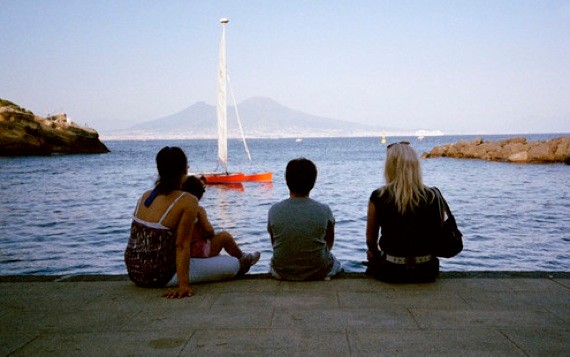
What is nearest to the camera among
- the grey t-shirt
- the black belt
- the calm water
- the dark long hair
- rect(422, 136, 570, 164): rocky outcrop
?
the dark long hair

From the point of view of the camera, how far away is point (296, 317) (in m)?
4.05

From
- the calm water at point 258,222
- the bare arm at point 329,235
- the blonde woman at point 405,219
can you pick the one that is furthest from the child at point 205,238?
the calm water at point 258,222

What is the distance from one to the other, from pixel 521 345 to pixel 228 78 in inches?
1150

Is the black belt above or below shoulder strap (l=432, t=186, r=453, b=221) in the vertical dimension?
below

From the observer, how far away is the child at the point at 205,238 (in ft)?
16.9

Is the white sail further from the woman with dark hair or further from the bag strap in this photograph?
the bag strap

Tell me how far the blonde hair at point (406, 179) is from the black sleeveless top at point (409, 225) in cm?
6

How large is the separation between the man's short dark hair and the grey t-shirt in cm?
12

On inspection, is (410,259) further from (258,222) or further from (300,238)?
(258,222)

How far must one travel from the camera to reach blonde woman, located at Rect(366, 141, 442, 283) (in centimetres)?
479

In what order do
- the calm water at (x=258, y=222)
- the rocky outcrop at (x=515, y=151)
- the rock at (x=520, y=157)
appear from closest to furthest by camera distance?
the calm water at (x=258, y=222)
the rocky outcrop at (x=515, y=151)
the rock at (x=520, y=157)

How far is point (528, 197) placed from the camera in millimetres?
23484

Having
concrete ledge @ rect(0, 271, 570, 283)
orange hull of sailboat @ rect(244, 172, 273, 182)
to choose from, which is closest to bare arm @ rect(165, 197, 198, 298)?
concrete ledge @ rect(0, 271, 570, 283)

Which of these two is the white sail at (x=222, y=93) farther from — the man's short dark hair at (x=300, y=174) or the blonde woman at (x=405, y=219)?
the blonde woman at (x=405, y=219)
